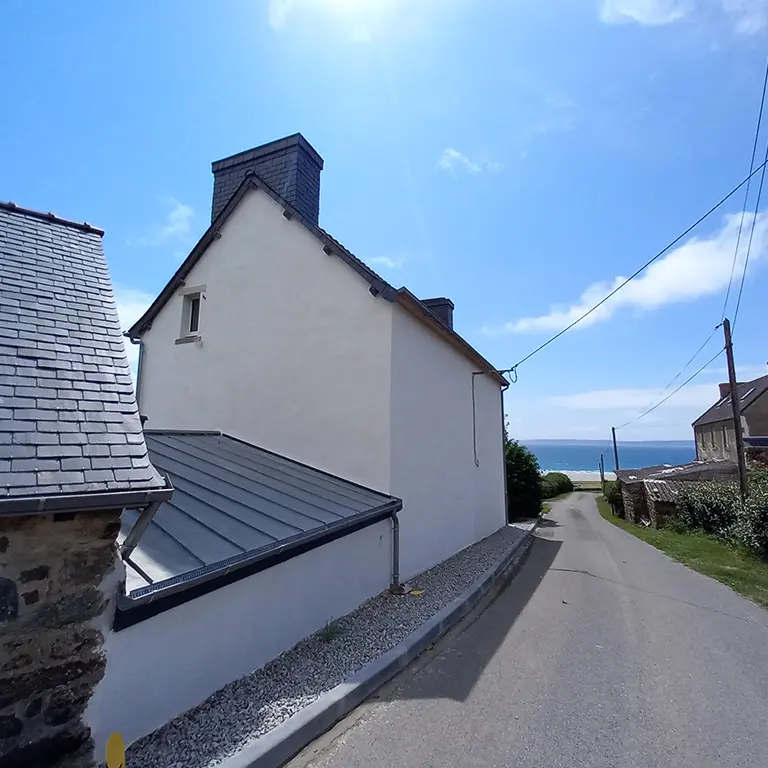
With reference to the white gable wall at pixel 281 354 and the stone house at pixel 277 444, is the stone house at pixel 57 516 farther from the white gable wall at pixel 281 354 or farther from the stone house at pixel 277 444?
the white gable wall at pixel 281 354

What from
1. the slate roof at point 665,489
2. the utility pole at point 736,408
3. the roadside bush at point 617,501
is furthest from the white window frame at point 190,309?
the roadside bush at point 617,501

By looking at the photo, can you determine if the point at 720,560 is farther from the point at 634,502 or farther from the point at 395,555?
the point at 634,502

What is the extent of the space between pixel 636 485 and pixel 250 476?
20.1 metres

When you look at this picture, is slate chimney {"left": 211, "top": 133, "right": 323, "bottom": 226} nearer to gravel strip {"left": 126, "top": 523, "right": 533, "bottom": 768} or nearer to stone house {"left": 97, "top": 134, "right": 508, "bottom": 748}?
stone house {"left": 97, "top": 134, "right": 508, "bottom": 748}

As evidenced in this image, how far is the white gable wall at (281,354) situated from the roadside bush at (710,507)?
11292 millimetres

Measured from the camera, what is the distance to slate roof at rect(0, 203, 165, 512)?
9.32ft

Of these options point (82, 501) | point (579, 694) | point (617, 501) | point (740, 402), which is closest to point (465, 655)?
point (579, 694)

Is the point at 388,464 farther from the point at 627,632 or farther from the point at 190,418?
the point at 190,418

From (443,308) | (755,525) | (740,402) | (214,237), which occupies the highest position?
(740,402)

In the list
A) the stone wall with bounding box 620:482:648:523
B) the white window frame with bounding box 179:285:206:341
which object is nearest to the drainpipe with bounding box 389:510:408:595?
the white window frame with bounding box 179:285:206:341

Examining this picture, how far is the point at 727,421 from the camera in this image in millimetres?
35969

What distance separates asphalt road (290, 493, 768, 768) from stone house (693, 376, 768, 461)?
29476 mm

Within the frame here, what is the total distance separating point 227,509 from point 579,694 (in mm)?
3898

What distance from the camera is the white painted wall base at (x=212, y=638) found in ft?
10.5
